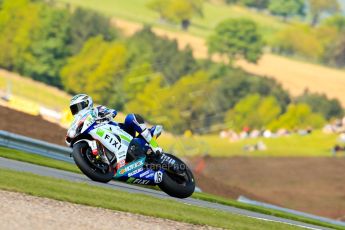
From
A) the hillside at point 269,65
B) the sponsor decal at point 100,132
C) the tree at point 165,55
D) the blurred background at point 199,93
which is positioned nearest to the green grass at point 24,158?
the sponsor decal at point 100,132

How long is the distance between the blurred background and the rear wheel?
16.2m

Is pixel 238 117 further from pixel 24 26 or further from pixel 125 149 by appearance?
pixel 125 149

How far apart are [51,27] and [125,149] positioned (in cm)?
10300

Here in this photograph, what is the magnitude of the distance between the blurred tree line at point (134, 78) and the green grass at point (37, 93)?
211 inches

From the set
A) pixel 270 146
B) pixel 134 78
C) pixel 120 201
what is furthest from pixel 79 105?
pixel 134 78

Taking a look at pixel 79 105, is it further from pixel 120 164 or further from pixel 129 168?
pixel 129 168

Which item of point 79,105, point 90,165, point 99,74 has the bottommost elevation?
point 90,165

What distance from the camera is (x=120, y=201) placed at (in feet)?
48.1

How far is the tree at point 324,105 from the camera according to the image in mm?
135500

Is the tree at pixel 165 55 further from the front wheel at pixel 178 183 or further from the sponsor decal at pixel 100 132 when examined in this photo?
the sponsor decal at pixel 100 132

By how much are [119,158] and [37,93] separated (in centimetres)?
8224

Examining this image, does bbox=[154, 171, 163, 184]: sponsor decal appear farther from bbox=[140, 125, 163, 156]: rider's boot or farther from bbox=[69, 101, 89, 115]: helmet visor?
bbox=[69, 101, 89, 115]: helmet visor

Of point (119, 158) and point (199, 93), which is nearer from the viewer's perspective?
point (119, 158)

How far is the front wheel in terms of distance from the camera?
17688mm
